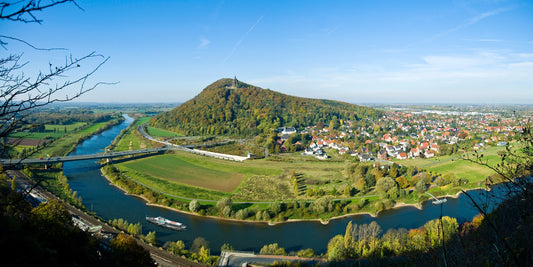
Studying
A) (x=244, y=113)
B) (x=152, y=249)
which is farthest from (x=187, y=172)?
(x=244, y=113)

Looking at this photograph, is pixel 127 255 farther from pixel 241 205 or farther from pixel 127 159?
pixel 127 159

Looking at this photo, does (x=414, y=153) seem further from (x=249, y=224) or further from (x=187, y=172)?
(x=187, y=172)

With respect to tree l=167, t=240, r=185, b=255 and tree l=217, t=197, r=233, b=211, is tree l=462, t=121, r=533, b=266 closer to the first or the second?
tree l=167, t=240, r=185, b=255

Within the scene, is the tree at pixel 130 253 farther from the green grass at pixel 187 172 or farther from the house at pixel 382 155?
the house at pixel 382 155

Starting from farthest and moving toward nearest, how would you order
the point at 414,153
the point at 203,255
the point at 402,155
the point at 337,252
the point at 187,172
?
the point at 414,153
the point at 402,155
the point at 187,172
the point at 203,255
the point at 337,252

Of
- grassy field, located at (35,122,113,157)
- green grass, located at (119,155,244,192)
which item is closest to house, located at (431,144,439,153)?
green grass, located at (119,155,244,192)

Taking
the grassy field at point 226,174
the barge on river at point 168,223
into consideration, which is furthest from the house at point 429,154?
the barge on river at point 168,223

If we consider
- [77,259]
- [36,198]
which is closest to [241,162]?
[36,198]

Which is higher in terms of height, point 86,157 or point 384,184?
point 86,157
